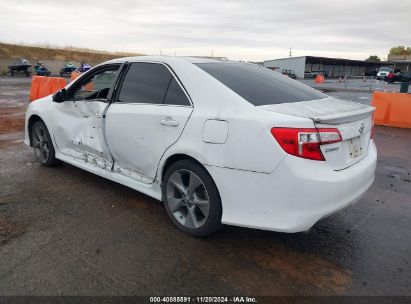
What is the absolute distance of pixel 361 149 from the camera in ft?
10.6

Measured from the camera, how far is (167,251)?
10.3 ft

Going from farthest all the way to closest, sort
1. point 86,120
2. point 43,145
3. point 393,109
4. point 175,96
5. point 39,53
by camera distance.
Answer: point 39,53, point 393,109, point 43,145, point 86,120, point 175,96

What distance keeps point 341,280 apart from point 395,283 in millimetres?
396

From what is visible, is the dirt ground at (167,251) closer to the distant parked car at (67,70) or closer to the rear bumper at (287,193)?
the rear bumper at (287,193)

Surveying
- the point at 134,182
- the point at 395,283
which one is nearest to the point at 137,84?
the point at 134,182

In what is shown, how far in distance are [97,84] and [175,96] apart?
167 centimetres

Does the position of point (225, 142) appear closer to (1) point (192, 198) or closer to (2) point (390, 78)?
(1) point (192, 198)

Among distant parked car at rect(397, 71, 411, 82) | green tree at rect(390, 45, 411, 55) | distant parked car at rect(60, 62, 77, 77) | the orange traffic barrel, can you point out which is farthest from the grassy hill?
green tree at rect(390, 45, 411, 55)

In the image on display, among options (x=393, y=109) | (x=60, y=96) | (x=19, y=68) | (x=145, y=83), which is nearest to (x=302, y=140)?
(x=145, y=83)

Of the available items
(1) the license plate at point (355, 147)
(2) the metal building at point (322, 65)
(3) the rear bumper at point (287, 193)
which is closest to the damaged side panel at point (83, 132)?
(3) the rear bumper at point (287, 193)

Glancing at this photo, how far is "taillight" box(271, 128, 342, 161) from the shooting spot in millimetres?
2688

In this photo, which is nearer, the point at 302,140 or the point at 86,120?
the point at 302,140

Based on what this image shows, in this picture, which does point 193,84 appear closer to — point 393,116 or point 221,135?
point 221,135

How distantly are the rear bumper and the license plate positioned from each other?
128 mm
